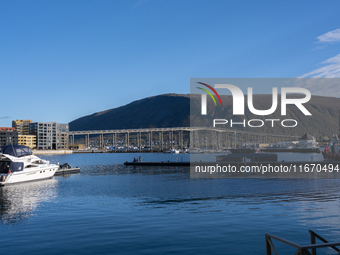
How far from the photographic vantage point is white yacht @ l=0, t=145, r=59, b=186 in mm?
50438

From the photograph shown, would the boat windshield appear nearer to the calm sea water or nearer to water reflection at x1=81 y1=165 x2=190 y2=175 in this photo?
water reflection at x1=81 y1=165 x2=190 y2=175

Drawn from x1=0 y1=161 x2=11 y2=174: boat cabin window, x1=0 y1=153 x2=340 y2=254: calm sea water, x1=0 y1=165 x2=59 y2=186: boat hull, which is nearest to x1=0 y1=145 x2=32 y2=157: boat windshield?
x1=0 y1=161 x2=11 y2=174: boat cabin window

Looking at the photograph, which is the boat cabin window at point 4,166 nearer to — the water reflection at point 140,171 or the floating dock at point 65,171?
the floating dock at point 65,171

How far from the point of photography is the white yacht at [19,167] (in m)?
50.4

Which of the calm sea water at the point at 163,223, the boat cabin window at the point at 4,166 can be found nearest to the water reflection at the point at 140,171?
the boat cabin window at the point at 4,166

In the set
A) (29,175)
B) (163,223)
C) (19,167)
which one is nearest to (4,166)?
(19,167)

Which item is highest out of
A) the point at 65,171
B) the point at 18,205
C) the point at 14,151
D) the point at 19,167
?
the point at 14,151

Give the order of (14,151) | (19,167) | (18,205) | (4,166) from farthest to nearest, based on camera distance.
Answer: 1. (14,151)
2. (19,167)
3. (4,166)
4. (18,205)

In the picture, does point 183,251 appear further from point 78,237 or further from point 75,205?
point 75,205

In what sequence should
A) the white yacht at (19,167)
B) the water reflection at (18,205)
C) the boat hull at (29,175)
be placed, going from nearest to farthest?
the water reflection at (18,205), the boat hull at (29,175), the white yacht at (19,167)

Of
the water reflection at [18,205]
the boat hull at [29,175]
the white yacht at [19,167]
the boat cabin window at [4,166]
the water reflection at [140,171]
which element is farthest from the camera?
the water reflection at [140,171]

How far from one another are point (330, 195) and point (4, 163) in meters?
48.7

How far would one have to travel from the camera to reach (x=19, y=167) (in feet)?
173

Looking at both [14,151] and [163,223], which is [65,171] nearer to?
[14,151]
